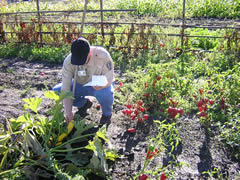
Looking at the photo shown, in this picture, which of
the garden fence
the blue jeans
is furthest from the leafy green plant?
the garden fence

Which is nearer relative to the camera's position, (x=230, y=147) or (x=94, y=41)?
(x=230, y=147)

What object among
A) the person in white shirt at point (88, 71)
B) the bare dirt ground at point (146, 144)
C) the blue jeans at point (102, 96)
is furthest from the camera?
the blue jeans at point (102, 96)

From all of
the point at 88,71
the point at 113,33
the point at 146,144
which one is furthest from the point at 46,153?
the point at 113,33

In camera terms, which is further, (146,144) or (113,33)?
(113,33)

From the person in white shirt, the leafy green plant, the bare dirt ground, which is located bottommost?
the bare dirt ground

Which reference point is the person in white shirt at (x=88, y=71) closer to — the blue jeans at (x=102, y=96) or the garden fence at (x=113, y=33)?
the blue jeans at (x=102, y=96)

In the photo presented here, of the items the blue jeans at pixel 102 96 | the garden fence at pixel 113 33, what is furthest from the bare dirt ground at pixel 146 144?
the garden fence at pixel 113 33

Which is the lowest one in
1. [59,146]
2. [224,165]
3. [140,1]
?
→ [224,165]

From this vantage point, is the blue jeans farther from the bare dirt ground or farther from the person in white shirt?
the bare dirt ground

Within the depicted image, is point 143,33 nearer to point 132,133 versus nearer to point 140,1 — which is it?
point 132,133

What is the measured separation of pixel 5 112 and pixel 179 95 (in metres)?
2.36

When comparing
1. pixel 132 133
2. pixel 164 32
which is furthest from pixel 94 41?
pixel 132 133

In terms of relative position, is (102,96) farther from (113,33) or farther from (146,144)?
(113,33)

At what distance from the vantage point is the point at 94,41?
6.38m
